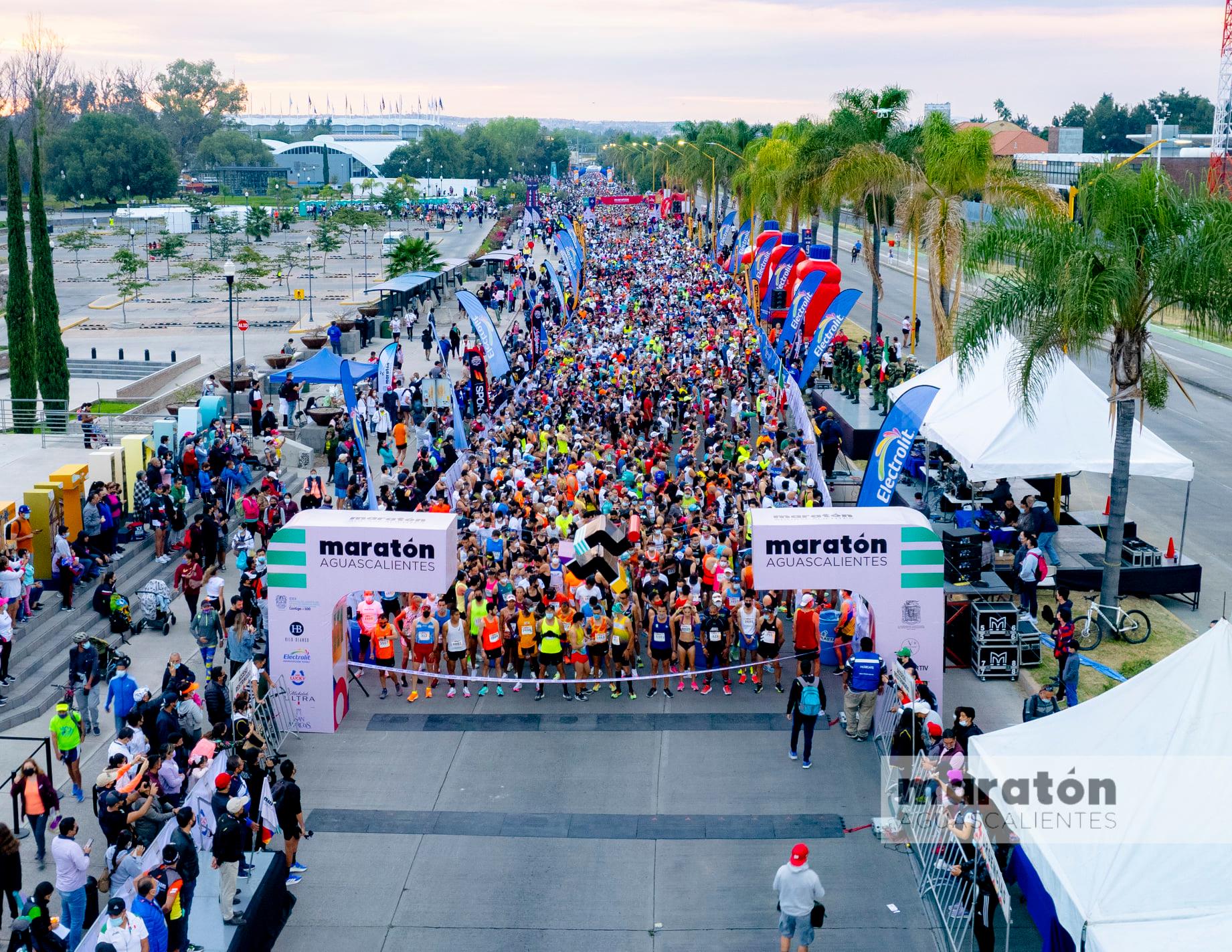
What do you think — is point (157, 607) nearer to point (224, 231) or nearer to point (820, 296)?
point (820, 296)

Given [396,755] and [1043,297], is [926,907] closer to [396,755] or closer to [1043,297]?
[396,755]

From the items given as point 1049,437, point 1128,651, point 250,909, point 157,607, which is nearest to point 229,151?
point 157,607

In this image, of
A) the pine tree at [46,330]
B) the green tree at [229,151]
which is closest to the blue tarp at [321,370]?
the pine tree at [46,330]

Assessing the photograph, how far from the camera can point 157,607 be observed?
18328mm

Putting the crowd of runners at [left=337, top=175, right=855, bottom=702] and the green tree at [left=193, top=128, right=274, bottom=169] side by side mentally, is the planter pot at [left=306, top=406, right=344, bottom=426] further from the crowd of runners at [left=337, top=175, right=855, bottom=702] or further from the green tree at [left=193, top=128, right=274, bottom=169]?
the green tree at [left=193, top=128, right=274, bottom=169]

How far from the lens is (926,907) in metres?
11.2

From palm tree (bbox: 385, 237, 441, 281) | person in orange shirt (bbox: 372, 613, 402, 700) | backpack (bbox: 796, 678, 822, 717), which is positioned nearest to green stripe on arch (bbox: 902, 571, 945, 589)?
backpack (bbox: 796, 678, 822, 717)

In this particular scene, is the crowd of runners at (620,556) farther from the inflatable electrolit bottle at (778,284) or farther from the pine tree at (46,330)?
the pine tree at (46,330)

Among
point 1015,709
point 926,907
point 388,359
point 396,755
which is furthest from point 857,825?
point 388,359

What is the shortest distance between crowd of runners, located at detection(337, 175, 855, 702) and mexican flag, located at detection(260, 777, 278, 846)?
4.01m

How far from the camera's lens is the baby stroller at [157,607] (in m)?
18.3

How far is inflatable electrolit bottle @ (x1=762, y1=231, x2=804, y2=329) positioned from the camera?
40.7 meters

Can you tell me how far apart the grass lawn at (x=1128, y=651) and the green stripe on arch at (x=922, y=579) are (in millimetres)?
2401

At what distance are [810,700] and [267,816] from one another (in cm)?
586
